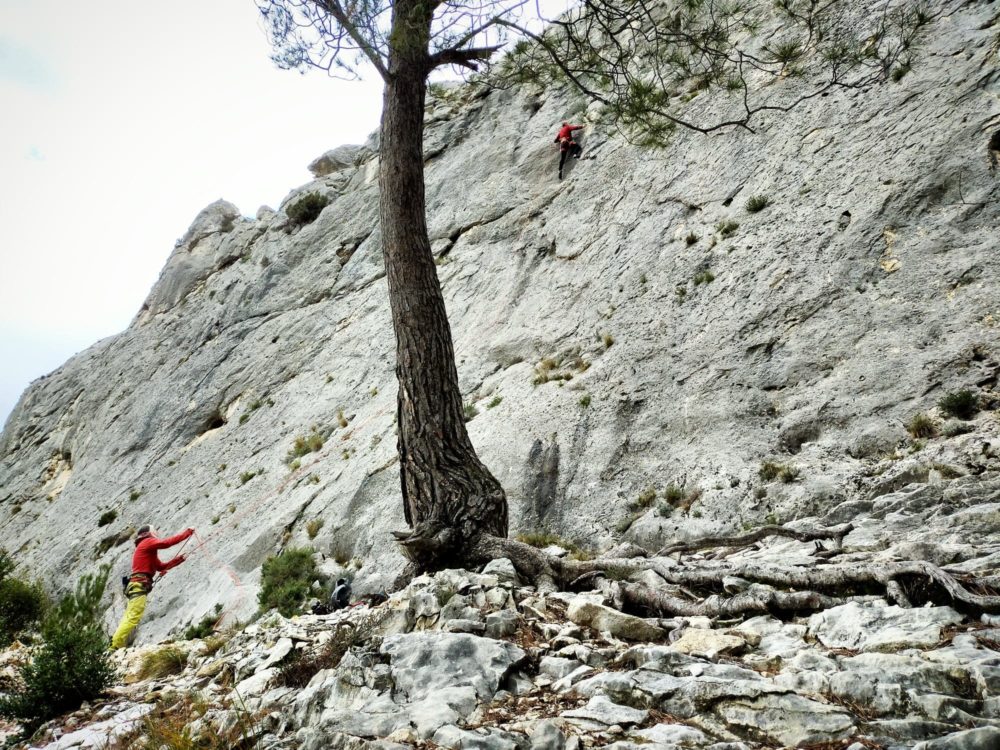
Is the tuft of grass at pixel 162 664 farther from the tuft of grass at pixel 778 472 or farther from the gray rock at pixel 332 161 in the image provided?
the gray rock at pixel 332 161

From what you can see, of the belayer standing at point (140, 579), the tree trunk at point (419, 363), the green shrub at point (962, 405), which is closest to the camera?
the tree trunk at point (419, 363)

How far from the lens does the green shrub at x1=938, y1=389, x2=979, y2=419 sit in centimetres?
639

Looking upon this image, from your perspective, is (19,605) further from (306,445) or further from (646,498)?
(646,498)

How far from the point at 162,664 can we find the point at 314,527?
527 centimetres

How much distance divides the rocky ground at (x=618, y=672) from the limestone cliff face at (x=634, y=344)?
5.35 feet

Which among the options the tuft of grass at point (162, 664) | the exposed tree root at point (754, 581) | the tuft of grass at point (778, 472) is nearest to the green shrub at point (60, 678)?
the tuft of grass at point (162, 664)

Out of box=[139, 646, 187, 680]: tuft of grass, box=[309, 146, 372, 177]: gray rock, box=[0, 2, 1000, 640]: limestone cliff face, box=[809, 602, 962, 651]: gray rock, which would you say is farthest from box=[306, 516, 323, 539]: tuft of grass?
box=[309, 146, 372, 177]: gray rock

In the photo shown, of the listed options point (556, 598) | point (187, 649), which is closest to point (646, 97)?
point (556, 598)

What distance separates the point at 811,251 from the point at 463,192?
11.8 m

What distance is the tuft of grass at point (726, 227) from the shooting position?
10594 millimetres

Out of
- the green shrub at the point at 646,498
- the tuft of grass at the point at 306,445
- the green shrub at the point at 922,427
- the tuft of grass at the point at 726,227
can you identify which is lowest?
the green shrub at the point at 922,427

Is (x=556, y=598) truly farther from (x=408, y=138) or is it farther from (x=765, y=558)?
(x=408, y=138)

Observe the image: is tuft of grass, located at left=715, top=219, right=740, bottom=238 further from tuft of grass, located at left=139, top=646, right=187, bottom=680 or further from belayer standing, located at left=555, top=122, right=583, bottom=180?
tuft of grass, located at left=139, top=646, right=187, bottom=680

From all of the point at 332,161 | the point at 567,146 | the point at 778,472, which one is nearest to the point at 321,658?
the point at 778,472
